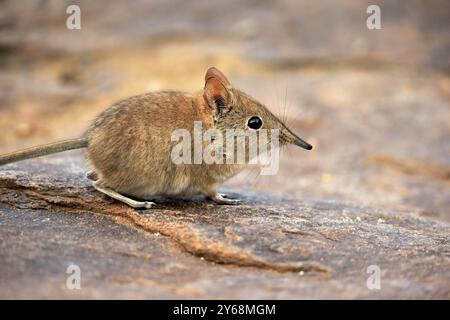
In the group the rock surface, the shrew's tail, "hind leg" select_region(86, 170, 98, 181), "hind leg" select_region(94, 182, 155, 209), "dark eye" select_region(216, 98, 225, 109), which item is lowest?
the rock surface

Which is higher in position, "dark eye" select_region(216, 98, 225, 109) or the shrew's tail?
"dark eye" select_region(216, 98, 225, 109)

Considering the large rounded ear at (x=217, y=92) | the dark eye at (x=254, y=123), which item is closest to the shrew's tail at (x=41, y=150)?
the large rounded ear at (x=217, y=92)

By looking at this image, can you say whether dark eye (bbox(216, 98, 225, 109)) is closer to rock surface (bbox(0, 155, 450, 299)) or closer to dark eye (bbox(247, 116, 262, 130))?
dark eye (bbox(247, 116, 262, 130))

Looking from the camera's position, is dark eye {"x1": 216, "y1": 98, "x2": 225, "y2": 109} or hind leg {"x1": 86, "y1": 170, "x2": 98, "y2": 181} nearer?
dark eye {"x1": 216, "y1": 98, "x2": 225, "y2": 109}

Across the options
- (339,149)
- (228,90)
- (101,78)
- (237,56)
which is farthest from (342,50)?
(228,90)

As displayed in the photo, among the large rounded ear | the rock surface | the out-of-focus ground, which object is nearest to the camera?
the rock surface

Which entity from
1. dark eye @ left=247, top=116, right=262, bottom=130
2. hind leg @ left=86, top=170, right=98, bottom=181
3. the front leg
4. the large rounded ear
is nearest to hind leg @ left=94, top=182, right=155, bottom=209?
hind leg @ left=86, top=170, right=98, bottom=181
